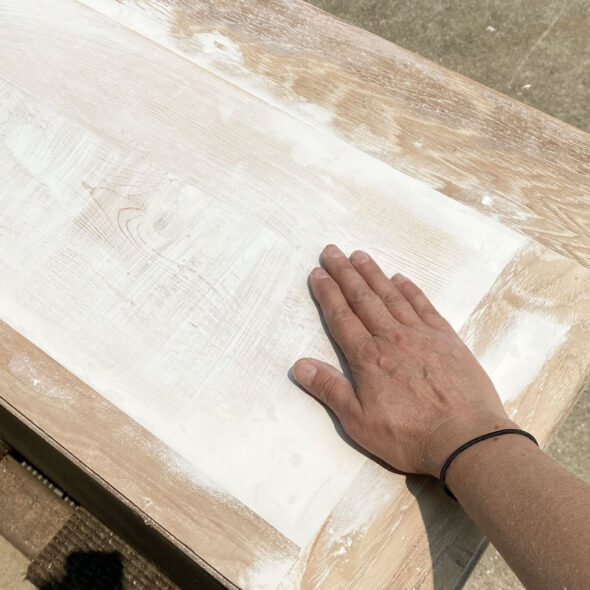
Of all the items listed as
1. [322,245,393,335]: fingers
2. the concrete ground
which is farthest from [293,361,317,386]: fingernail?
the concrete ground

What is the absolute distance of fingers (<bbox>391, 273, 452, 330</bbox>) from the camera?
3.28ft

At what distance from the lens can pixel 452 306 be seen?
104 cm

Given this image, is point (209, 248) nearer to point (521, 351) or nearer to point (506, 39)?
point (521, 351)

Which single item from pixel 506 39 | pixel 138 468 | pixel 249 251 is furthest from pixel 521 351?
pixel 506 39

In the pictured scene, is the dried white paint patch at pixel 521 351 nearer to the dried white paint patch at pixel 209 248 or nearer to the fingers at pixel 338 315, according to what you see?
the dried white paint patch at pixel 209 248

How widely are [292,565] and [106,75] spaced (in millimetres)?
1022

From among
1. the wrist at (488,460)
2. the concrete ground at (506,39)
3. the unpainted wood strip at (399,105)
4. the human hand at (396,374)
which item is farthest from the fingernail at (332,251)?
the concrete ground at (506,39)

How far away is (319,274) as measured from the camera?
1035mm

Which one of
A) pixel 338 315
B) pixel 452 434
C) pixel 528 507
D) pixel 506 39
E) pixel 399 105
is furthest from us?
pixel 506 39

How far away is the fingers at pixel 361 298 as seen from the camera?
39.1 inches

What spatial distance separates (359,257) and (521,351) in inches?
12.8

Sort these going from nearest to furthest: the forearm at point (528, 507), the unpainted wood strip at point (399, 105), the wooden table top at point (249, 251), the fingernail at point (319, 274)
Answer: the forearm at point (528, 507) → the wooden table top at point (249, 251) → the fingernail at point (319, 274) → the unpainted wood strip at point (399, 105)

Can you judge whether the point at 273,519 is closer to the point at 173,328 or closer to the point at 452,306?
the point at 173,328

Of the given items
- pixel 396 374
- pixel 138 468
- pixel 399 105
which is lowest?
pixel 138 468
